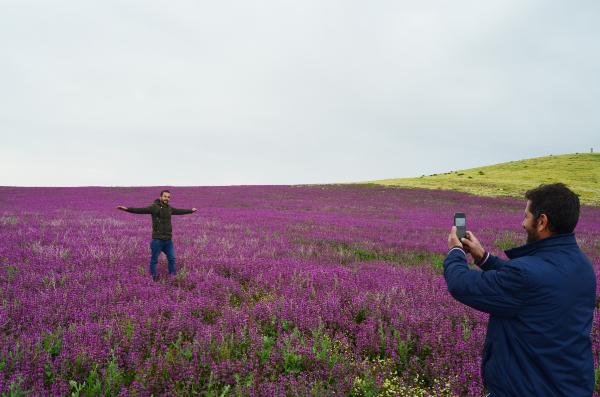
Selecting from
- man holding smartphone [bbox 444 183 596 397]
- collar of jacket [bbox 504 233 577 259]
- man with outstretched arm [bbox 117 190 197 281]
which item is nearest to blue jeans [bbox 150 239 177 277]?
man with outstretched arm [bbox 117 190 197 281]

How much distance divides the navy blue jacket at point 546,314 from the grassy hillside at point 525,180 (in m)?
38.1

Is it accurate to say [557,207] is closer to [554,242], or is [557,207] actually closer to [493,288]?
[554,242]

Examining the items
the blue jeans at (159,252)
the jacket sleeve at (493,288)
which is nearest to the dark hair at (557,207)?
the jacket sleeve at (493,288)

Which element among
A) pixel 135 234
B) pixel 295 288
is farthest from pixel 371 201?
pixel 295 288

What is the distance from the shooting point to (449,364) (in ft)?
10.9

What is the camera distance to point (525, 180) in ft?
159

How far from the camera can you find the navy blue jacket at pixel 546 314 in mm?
1792

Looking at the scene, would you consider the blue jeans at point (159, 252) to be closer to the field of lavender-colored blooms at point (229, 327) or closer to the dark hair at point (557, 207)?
the field of lavender-colored blooms at point (229, 327)

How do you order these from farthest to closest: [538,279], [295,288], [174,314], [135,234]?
1. [135,234]
2. [295,288]
3. [174,314]
4. [538,279]

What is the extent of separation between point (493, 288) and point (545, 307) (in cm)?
26

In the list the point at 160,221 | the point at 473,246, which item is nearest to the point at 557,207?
the point at 473,246

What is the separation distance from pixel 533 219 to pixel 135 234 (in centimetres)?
1148

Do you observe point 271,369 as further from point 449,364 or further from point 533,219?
point 533,219

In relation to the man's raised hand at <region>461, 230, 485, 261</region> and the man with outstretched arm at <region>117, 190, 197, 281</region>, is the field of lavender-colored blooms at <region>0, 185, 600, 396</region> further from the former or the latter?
the man's raised hand at <region>461, 230, 485, 261</region>
